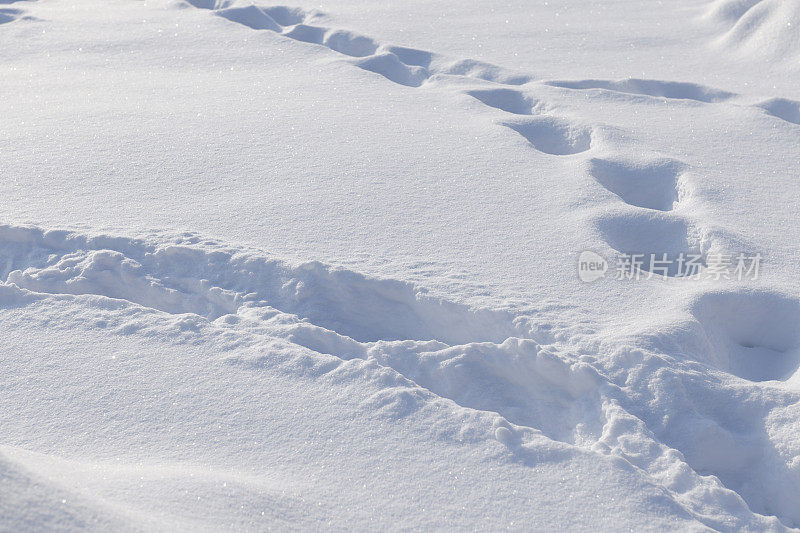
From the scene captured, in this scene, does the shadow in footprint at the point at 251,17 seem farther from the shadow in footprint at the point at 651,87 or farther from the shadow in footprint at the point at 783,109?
the shadow in footprint at the point at 783,109

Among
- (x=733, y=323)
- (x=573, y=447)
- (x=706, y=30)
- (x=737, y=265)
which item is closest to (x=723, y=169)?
(x=737, y=265)

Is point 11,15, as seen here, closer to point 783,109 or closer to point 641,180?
point 641,180

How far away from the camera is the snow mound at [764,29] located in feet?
10.6

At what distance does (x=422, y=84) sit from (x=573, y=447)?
2.00 meters

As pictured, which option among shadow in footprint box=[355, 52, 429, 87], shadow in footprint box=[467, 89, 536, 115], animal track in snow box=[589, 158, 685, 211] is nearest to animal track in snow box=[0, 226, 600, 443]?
animal track in snow box=[589, 158, 685, 211]

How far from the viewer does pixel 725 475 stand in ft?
4.45

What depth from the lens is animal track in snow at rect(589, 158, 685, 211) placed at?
2178 millimetres

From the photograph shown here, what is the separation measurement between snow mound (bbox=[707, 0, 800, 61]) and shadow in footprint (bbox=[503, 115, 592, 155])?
4.08ft

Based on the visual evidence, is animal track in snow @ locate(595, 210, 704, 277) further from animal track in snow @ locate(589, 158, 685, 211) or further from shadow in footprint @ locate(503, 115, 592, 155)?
shadow in footprint @ locate(503, 115, 592, 155)

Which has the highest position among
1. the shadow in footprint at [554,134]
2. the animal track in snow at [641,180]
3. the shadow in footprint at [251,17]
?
the shadow in footprint at [251,17]

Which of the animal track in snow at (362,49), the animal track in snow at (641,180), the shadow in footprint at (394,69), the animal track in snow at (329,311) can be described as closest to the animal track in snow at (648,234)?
the animal track in snow at (641,180)

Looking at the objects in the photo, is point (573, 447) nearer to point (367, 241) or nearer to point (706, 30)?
point (367, 241)

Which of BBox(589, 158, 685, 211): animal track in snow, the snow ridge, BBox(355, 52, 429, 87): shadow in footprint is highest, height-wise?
BBox(355, 52, 429, 87): shadow in footprint

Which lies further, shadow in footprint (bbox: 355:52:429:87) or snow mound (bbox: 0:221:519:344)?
shadow in footprint (bbox: 355:52:429:87)
